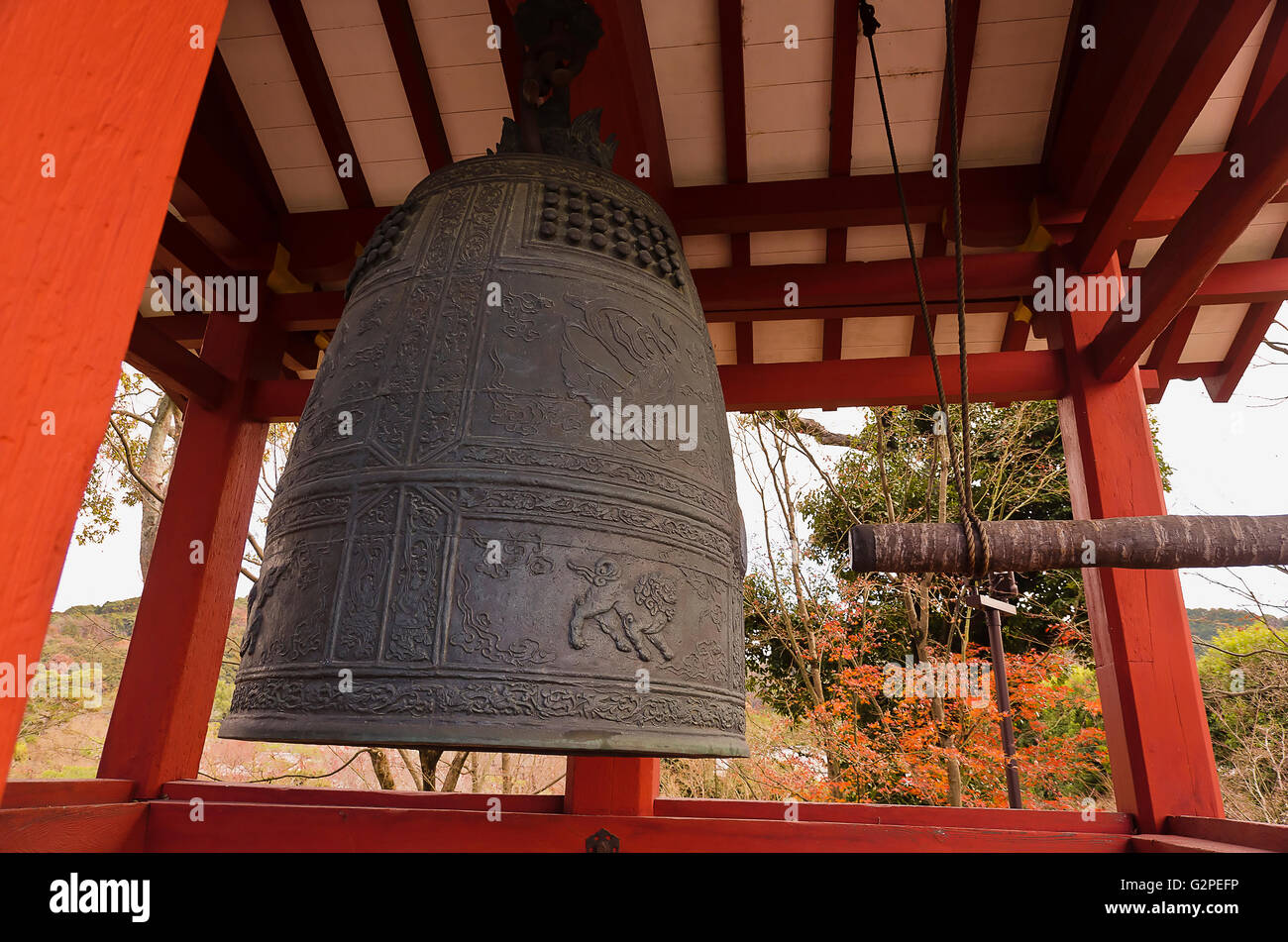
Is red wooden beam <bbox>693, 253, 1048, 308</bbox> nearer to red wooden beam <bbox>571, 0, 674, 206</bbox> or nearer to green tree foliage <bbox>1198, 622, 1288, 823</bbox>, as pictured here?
red wooden beam <bbox>571, 0, 674, 206</bbox>

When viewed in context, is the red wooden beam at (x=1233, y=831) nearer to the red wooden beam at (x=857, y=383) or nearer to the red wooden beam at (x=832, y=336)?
the red wooden beam at (x=857, y=383)

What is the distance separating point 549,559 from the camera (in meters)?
1.44

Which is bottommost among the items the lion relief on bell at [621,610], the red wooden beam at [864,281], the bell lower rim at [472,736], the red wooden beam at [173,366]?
the bell lower rim at [472,736]

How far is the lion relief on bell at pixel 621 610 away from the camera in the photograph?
1426 mm

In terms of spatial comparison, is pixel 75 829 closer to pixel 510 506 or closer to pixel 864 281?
pixel 510 506

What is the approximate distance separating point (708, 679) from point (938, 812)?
2.65 m

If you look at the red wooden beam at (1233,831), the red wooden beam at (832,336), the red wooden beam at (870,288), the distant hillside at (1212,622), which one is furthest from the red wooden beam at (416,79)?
the distant hillside at (1212,622)

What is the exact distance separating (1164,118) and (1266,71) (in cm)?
60

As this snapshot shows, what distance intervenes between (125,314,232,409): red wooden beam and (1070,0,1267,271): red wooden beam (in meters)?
4.02

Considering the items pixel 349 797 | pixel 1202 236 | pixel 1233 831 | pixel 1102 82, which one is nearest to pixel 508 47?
pixel 1102 82

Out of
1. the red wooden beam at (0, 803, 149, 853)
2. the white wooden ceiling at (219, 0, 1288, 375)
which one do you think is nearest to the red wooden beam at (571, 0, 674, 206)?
the white wooden ceiling at (219, 0, 1288, 375)

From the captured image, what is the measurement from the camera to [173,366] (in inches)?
148

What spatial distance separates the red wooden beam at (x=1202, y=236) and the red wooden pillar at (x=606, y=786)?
278 cm
